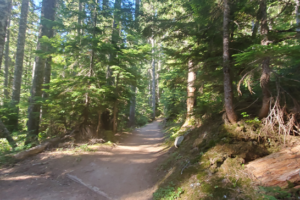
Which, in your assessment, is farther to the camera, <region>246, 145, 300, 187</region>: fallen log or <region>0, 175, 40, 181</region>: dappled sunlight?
<region>0, 175, 40, 181</region>: dappled sunlight

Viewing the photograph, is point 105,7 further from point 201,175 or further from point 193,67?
point 201,175

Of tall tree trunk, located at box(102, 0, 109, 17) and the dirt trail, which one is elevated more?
tall tree trunk, located at box(102, 0, 109, 17)

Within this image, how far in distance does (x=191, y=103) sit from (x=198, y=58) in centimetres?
368

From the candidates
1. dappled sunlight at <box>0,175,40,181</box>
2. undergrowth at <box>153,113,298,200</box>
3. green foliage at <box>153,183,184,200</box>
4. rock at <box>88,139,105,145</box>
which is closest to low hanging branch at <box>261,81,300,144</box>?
undergrowth at <box>153,113,298,200</box>

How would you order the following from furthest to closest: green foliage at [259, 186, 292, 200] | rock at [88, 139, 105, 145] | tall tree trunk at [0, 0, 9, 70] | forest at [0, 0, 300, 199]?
rock at [88, 139, 105, 145], tall tree trunk at [0, 0, 9, 70], forest at [0, 0, 300, 199], green foliage at [259, 186, 292, 200]

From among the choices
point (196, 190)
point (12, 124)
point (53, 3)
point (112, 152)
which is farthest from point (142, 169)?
point (53, 3)

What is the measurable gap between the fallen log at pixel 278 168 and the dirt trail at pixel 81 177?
2826mm

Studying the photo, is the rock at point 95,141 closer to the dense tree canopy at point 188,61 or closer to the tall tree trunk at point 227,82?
the dense tree canopy at point 188,61

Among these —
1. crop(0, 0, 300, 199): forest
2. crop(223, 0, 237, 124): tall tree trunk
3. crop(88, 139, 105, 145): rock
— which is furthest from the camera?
crop(88, 139, 105, 145): rock

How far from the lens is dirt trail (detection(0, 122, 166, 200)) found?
4070 mm

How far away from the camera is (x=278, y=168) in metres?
3.17

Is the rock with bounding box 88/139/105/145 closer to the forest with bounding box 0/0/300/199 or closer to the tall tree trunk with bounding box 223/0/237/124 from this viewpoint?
the forest with bounding box 0/0/300/199

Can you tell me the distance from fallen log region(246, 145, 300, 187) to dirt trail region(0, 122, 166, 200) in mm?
2826

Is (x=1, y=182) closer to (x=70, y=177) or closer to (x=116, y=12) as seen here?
(x=70, y=177)
